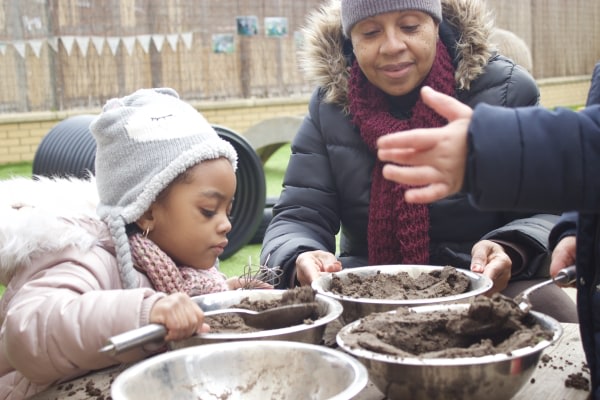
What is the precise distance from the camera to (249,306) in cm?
175

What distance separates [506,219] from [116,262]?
1345 mm

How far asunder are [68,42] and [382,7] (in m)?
7.49

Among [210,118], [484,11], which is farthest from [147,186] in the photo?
[210,118]

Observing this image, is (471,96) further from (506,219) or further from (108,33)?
(108,33)

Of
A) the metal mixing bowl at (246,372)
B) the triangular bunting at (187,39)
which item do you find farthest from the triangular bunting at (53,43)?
the metal mixing bowl at (246,372)

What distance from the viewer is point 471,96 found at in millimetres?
2768

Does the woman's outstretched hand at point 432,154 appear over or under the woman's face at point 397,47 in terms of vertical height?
under

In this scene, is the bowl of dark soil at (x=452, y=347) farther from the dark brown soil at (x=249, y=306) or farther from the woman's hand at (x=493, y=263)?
the woman's hand at (x=493, y=263)

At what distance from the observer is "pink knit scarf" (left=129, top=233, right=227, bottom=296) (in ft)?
6.57

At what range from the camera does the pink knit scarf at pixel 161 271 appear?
6.57 feet

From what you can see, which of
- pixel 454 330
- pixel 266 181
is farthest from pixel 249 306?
pixel 266 181

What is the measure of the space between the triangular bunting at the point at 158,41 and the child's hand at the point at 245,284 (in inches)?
325

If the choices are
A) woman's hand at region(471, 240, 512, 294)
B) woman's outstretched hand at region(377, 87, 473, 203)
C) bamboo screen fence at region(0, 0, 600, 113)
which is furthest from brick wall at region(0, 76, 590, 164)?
woman's outstretched hand at region(377, 87, 473, 203)

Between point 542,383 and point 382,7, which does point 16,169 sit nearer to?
point 382,7
